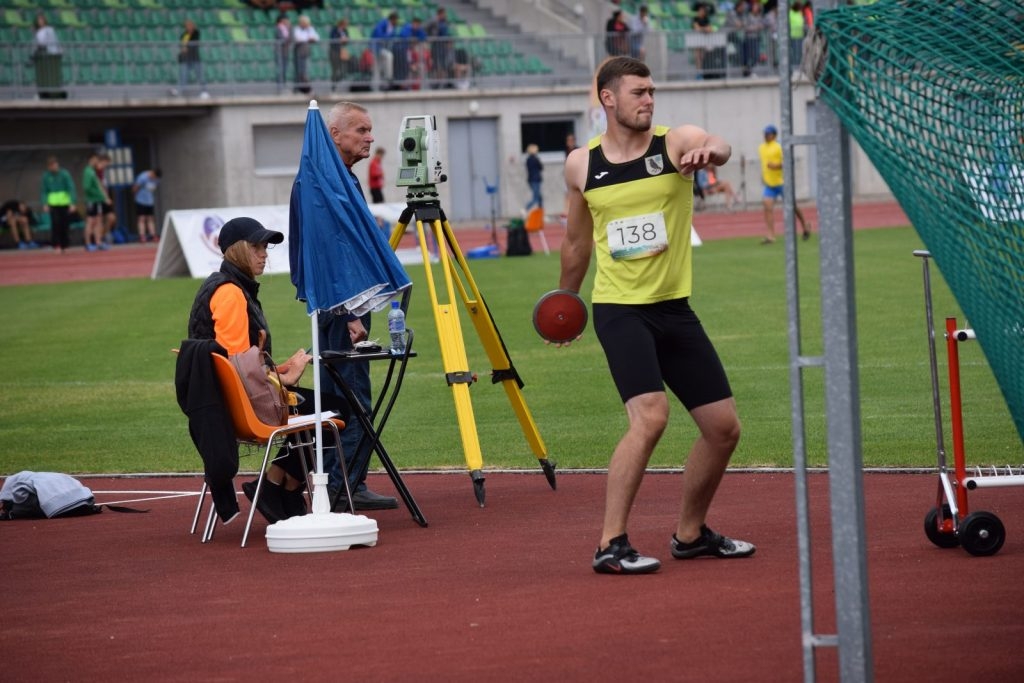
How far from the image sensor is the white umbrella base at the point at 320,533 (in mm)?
8242

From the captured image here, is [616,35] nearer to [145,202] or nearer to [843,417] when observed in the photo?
[145,202]

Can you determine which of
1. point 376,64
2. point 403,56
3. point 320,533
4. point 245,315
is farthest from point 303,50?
point 320,533

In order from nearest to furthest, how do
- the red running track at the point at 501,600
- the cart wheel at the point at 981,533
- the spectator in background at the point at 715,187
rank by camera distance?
the red running track at the point at 501,600 → the cart wheel at the point at 981,533 → the spectator in background at the point at 715,187

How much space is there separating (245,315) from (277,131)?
37.3 metres

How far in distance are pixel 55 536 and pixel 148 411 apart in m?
5.29

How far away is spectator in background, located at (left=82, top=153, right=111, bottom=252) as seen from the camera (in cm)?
3947

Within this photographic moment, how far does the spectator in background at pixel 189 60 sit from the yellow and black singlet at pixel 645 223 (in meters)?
37.0

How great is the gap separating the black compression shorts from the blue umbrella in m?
1.52

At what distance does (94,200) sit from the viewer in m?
40.4

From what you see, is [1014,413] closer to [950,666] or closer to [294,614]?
[950,666]

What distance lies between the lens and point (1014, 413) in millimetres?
5688

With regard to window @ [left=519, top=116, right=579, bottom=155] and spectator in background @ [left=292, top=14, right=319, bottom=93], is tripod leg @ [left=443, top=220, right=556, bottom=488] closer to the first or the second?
spectator in background @ [left=292, top=14, right=319, bottom=93]

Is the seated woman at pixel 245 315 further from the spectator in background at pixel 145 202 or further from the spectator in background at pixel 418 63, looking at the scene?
the spectator in background at pixel 418 63

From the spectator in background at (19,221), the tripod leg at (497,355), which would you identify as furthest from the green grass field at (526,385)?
the spectator in background at (19,221)
